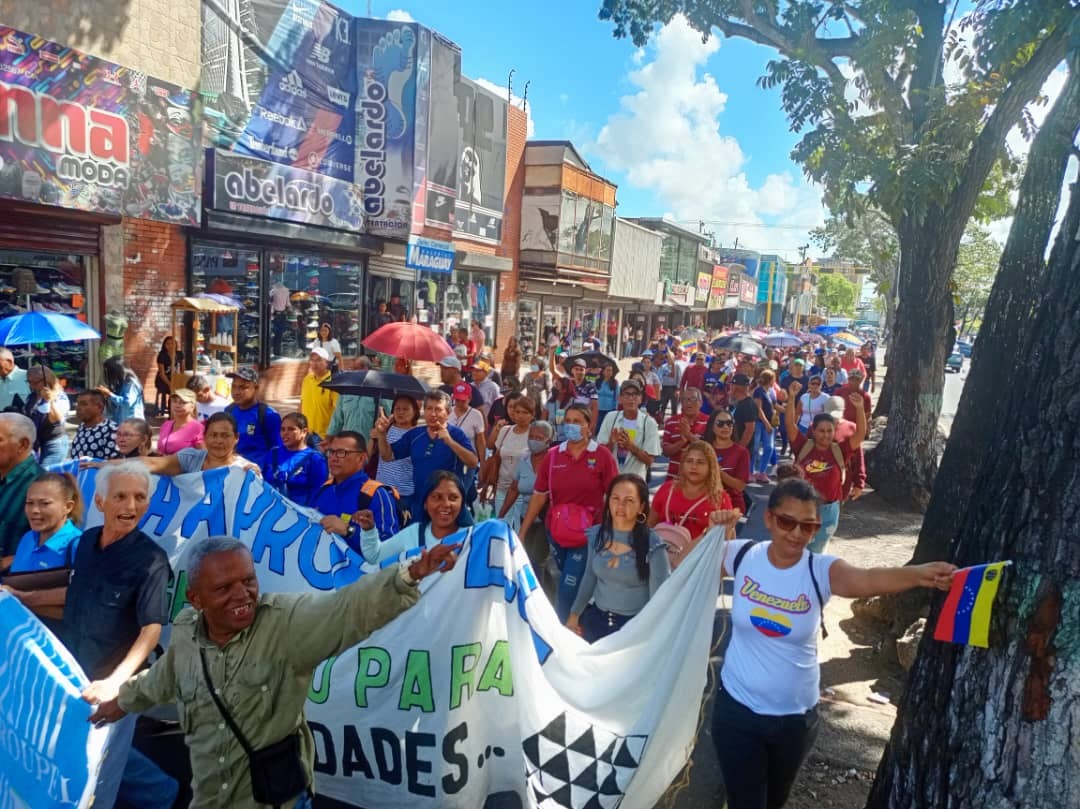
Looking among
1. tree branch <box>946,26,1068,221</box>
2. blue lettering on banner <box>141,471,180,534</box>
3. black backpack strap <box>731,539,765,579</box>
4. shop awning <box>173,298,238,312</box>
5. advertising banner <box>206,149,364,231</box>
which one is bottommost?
blue lettering on banner <box>141,471,180,534</box>

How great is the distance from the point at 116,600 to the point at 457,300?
60.9ft

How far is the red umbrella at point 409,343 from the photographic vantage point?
8547mm

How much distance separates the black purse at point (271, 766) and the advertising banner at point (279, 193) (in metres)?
11.6

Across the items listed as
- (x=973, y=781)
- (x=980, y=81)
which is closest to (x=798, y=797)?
(x=973, y=781)

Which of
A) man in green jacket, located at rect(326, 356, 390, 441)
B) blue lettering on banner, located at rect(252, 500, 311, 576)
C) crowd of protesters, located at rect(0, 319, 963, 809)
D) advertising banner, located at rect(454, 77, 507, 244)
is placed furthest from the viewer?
advertising banner, located at rect(454, 77, 507, 244)

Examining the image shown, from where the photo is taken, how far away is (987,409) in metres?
6.20

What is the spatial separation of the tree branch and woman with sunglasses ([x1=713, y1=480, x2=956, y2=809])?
5059 millimetres

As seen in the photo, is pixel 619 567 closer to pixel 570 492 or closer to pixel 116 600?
→ pixel 570 492

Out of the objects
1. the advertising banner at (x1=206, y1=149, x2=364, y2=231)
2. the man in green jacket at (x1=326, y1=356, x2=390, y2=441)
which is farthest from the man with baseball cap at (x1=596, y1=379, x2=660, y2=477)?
the advertising banner at (x1=206, y1=149, x2=364, y2=231)

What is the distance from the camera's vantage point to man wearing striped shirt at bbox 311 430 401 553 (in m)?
4.65

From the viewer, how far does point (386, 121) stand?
16.0m

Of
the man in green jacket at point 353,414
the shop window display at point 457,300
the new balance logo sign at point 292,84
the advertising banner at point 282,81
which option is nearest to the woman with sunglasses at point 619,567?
the man in green jacket at point 353,414

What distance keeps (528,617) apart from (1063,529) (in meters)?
2.14

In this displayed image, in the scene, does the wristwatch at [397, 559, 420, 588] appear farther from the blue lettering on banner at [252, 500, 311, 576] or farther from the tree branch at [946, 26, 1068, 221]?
the tree branch at [946, 26, 1068, 221]
